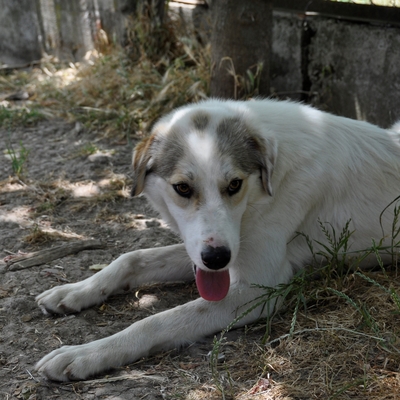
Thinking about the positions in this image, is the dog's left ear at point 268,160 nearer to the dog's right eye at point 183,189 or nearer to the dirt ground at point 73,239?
the dog's right eye at point 183,189

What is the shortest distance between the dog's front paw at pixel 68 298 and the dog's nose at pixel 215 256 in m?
0.98

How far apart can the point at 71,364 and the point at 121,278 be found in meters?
0.86

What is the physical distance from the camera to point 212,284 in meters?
3.30

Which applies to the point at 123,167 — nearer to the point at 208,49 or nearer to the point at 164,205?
the point at 208,49

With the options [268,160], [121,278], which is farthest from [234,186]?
[121,278]

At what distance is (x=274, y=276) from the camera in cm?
341

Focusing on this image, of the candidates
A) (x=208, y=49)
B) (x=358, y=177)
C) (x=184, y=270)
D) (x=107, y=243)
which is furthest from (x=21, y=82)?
(x=358, y=177)

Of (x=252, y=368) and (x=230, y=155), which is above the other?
(x=230, y=155)

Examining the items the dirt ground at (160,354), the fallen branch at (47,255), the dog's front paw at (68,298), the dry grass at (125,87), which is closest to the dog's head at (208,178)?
the dirt ground at (160,354)

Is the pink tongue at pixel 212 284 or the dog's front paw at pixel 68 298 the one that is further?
the dog's front paw at pixel 68 298

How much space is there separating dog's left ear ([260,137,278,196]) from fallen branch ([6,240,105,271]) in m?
1.66

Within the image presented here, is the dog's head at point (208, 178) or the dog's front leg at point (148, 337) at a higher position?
the dog's head at point (208, 178)

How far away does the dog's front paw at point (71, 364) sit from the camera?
2.96 m

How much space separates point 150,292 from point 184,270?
10.7 inches
